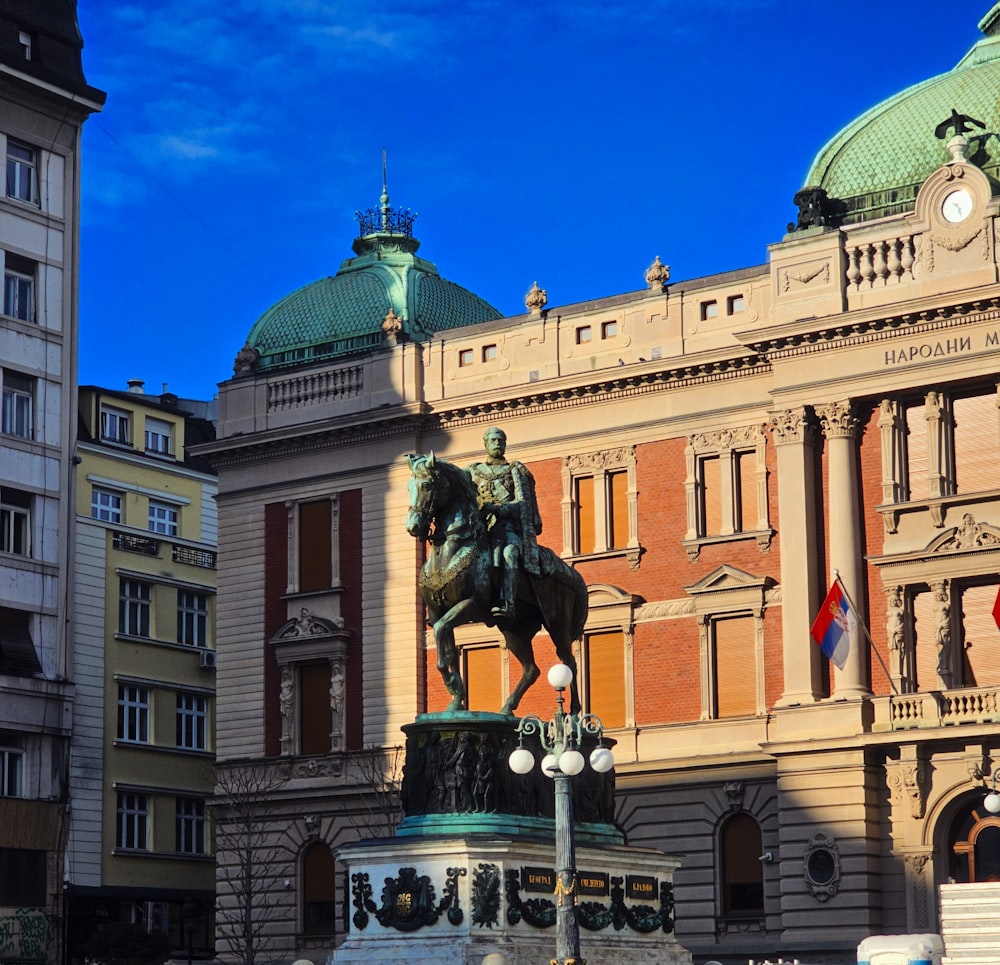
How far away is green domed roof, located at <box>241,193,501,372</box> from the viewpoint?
6141 cm

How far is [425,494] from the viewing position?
94.1 feet

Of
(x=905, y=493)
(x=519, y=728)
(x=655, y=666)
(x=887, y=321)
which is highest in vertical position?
(x=887, y=321)

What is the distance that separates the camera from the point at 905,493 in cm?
5003

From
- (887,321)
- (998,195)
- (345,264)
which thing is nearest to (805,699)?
(887,321)

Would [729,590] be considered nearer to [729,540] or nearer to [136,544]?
[729,540]

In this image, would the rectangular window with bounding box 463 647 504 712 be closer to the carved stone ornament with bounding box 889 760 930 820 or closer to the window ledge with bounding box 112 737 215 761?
the carved stone ornament with bounding box 889 760 930 820

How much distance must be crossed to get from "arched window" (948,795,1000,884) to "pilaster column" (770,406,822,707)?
4.27 m

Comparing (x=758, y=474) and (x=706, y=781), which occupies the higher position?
(x=758, y=474)

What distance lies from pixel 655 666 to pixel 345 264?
17.5 meters

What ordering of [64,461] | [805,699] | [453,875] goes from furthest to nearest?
[64,461] < [805,699] < [453,875]

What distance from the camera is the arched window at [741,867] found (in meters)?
50.9

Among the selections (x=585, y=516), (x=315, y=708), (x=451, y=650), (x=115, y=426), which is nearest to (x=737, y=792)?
(x=585, y=516)

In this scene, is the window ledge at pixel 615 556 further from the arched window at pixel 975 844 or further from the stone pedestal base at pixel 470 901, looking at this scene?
the stone pedestal base at pixel 470 901

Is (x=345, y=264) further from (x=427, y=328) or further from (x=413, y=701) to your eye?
(x=413, y=701)
